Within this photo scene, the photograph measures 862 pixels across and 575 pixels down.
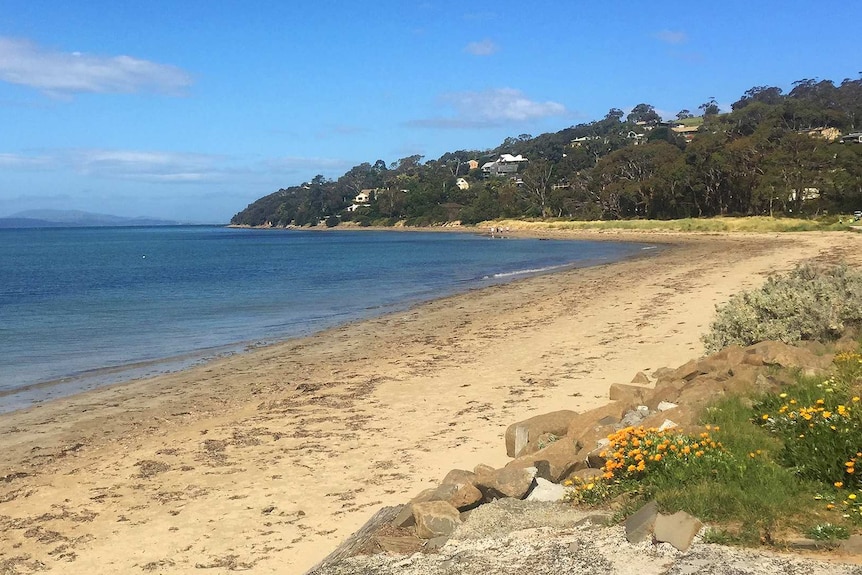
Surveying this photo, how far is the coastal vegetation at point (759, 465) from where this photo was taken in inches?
170

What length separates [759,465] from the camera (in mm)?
5012

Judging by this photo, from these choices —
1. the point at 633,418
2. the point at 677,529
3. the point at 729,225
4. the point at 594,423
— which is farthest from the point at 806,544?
the point at 729,225

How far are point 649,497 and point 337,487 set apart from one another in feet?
13.7

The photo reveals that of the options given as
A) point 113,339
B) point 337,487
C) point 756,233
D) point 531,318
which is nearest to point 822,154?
point 756,233

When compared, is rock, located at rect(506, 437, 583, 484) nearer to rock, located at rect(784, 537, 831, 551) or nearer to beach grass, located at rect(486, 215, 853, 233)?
rock, located at rect(784, 537, 831, 551)

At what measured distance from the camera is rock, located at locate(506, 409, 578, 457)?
319 inches

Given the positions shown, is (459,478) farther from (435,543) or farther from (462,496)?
(435,543)

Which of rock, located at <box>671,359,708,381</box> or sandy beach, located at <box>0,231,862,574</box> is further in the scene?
rock, located at <box>671,359,708,381</box>

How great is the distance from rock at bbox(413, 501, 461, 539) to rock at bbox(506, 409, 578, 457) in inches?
108

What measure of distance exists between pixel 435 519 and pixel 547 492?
3.19 feet

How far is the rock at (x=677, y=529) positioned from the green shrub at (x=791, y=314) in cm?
691

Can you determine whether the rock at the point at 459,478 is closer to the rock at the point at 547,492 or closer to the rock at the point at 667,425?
the rock at the point at 547,492

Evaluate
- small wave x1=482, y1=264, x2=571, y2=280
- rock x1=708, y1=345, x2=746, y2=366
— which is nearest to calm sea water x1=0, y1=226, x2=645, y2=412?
small wave x1=482, y1=264, x2=571, y2=280

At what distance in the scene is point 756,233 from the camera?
191 feet
